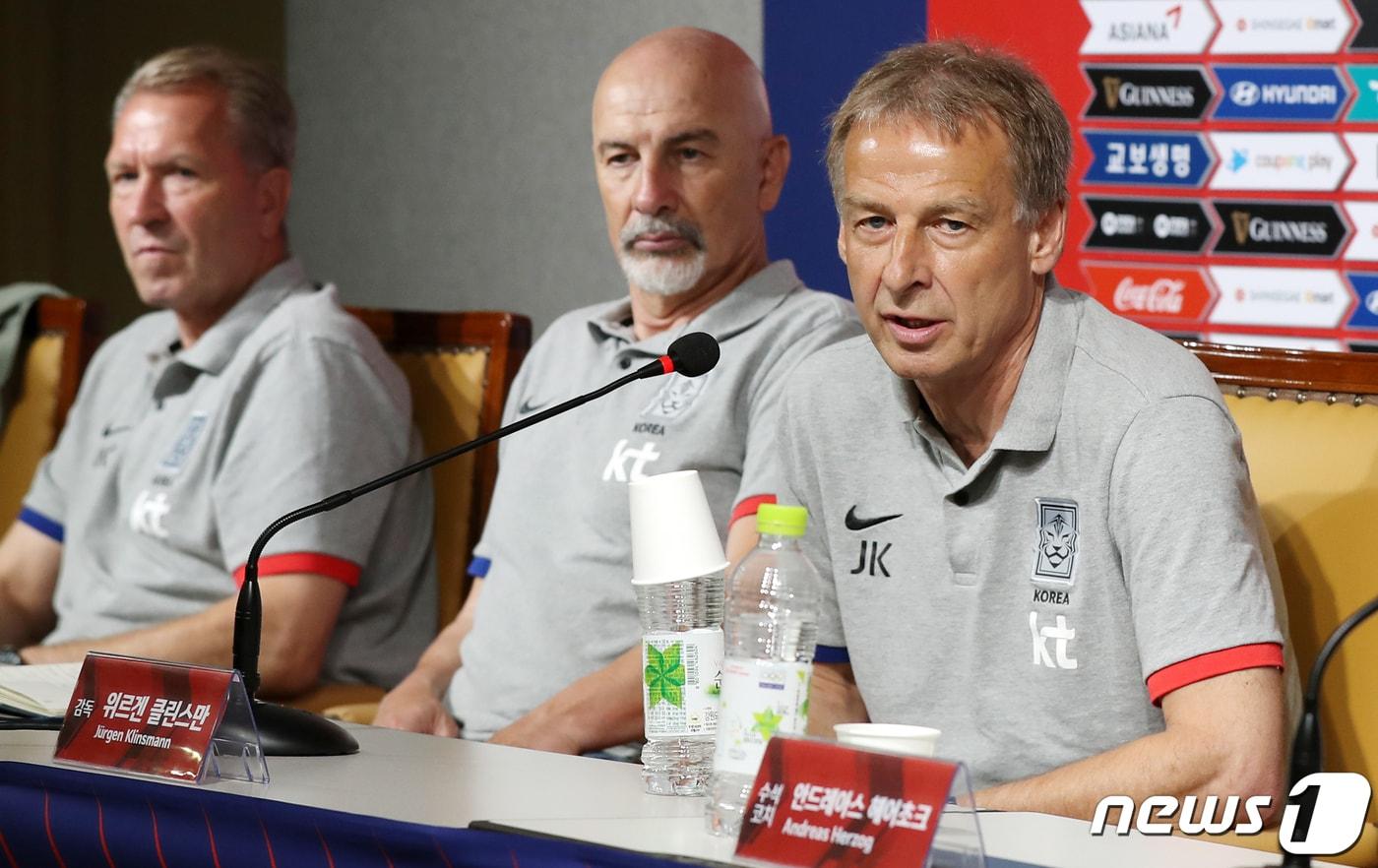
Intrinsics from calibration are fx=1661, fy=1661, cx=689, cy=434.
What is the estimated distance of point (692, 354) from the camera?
146 centimetres

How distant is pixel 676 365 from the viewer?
1.46 metres

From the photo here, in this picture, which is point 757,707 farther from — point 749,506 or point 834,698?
point 749,506

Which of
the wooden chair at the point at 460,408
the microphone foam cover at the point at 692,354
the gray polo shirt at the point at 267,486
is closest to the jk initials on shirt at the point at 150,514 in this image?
the gray polo shirt at the point at 267,486

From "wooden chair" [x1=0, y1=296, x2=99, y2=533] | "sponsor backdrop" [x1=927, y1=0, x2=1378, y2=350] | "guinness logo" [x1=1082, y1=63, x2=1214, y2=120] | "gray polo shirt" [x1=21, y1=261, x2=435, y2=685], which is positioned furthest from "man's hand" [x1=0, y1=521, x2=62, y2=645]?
"guinness logo" [x1=1082, y1=63, x2=1214, y2=120]

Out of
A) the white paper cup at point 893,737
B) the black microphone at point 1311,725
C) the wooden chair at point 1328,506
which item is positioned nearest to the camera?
the black microphone at point 1311,725

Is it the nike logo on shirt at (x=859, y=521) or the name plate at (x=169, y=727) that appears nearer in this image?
the name plate at (x=169, y=727)

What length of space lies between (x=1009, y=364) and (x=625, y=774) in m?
0.58

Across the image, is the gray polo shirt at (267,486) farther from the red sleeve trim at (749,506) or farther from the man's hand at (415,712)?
the red sleeve trim at (749,506)

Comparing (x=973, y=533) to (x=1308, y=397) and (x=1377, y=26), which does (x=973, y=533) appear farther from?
(x=1377, y=26)

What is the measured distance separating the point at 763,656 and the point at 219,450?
138cm

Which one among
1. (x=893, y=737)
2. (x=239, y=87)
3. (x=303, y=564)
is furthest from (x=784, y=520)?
(x=239, y=87)

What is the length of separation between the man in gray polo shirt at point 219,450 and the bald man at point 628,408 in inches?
7.0

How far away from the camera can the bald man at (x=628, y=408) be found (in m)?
2.07

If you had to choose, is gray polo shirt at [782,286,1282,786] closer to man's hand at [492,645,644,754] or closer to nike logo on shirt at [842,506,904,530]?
nike logo on shirt at [842,506,904,530]
